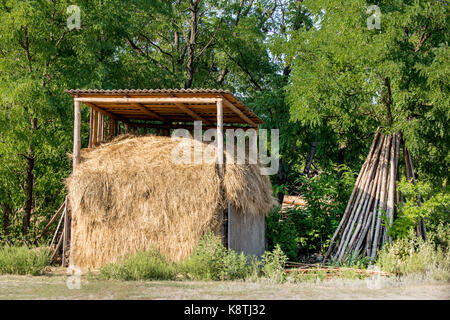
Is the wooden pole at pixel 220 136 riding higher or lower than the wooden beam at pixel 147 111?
lower

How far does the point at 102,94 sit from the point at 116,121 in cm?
228

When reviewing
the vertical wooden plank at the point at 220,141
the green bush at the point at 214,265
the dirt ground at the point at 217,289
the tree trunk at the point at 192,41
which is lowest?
the dirt ground at the point at 217,289

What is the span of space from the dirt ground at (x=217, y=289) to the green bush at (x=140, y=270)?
274 mm

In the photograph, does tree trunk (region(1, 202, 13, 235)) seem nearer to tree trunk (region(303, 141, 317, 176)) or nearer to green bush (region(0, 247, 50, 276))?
green bush (region(0, 247, 50, 276))

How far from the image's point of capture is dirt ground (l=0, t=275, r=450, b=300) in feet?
21.1

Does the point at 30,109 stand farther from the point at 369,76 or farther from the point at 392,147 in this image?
the point at 392,147

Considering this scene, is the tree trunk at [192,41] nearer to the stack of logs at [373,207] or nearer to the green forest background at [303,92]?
the green forest background at [303,92]

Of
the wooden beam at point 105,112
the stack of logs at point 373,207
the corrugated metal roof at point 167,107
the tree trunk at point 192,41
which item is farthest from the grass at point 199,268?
the tree trunk at point 192,41

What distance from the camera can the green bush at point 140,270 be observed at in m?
8.20

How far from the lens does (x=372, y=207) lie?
11469 mm

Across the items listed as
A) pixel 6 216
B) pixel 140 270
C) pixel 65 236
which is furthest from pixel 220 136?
pixel 6 216

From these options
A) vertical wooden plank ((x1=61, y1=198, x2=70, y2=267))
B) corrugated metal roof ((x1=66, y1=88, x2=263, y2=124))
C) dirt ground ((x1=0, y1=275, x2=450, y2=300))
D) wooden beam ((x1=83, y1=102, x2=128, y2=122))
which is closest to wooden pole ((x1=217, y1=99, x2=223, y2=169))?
corrugated metal roof ((x1=66, y1=88, x2=263, y2=124))

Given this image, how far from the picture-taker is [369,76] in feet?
35.9
